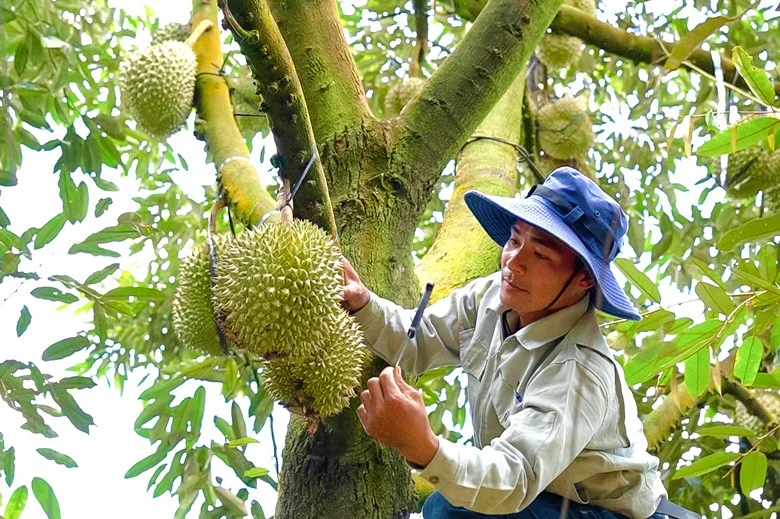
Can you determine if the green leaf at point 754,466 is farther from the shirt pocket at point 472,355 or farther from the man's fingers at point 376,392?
the man's fingers at point 376,392

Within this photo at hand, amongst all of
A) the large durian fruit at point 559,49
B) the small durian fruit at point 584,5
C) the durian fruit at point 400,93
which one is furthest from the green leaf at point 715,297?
the small durian fruit at point 584,5

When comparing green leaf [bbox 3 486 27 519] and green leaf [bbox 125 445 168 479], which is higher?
green leaf [bbox 125 445 168 479]

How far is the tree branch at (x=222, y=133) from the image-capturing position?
4.59 ft

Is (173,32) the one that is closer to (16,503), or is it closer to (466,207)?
(466,207)

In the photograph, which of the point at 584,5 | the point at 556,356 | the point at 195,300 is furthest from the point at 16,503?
the point at 584,5

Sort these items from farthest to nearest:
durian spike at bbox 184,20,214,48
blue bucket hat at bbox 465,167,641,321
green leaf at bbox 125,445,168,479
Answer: durian spike at bbox 184,20,214,48 < green leaf at bbox 125,445,168,479 < blue bucket hat at bbox 465,167,641,321

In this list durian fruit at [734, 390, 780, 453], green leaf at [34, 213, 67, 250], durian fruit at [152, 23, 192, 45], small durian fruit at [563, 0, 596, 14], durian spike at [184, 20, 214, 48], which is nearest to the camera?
green leaf at [34, 213, 67, 250]

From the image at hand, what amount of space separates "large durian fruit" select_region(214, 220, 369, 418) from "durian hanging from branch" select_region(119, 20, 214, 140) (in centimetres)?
64

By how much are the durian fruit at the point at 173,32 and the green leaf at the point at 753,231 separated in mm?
1278

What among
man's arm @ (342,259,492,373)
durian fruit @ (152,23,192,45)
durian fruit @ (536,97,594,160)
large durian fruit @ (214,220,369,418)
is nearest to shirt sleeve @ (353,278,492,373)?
man's arm @ (342,259,492,373)

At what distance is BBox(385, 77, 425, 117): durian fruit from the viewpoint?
7.57ft

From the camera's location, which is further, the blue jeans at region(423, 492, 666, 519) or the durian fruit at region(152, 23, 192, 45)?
the durian fruit at region(152, 23, 192, 45)

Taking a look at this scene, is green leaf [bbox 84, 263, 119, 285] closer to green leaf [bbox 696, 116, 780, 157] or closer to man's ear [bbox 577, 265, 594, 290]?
man's ear [bbox 577, 265, 594, 290]

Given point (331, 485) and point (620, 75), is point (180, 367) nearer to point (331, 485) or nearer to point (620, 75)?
point (331, 485)
